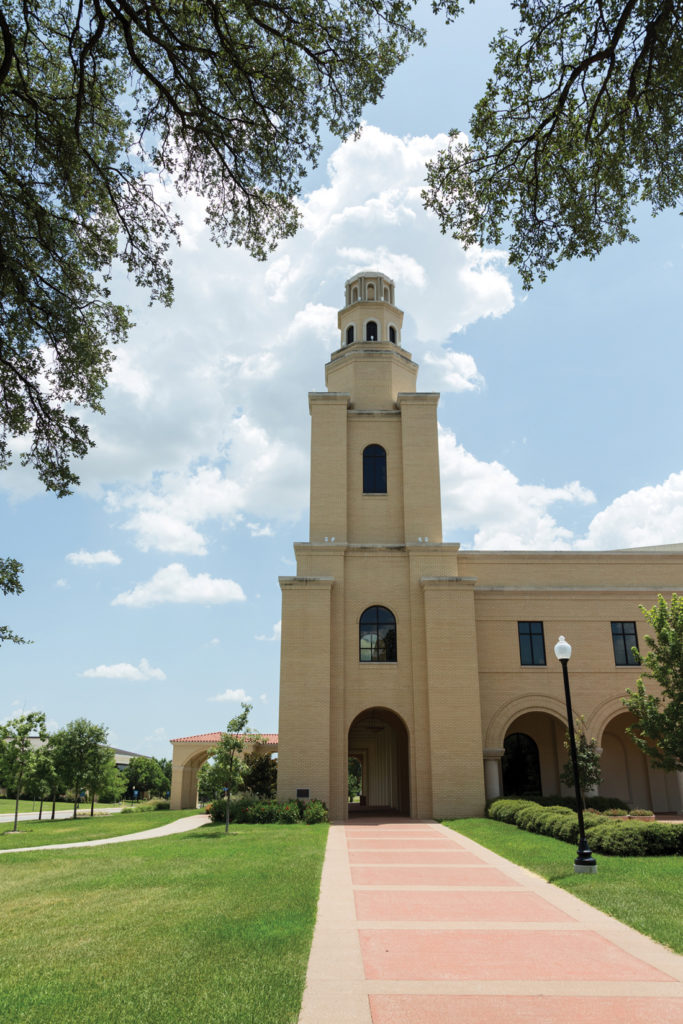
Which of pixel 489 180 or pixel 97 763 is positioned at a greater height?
pixel 489 180

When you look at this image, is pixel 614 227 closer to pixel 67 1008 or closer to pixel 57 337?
pixel 57 337

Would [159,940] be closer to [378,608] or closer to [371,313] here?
[378,608]

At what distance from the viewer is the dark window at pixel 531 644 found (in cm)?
2752

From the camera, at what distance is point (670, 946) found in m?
7.63

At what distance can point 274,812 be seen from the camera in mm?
23000

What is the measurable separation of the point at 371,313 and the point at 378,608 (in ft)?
45.1

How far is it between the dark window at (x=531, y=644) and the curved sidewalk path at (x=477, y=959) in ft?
51.1

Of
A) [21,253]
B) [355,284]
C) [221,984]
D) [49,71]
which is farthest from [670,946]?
[355,284]

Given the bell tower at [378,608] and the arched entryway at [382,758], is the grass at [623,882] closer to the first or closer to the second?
the bell tower at [378,608]

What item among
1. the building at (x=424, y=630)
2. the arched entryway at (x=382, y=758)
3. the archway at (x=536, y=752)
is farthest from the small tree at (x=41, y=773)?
the archway at (x=536, y=752)

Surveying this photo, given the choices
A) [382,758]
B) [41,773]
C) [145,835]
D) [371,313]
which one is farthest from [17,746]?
[371,313]

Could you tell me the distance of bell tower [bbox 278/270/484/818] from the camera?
2489 cm

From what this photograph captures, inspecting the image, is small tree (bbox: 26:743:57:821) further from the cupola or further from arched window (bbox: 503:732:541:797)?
the cupola

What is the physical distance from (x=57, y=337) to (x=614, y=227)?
737cm
